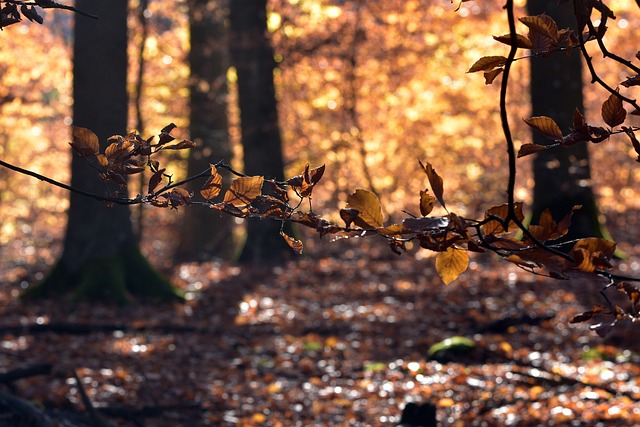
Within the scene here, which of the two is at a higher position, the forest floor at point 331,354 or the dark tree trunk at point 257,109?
the dark tree trunk at point 257,109

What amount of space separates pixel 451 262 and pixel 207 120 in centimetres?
1561

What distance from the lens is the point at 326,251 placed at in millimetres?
15547

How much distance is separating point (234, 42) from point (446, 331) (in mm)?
7681

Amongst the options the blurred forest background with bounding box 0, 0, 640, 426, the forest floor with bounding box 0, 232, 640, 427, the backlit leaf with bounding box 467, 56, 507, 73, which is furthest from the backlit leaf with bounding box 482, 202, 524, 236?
the blurred forest background with bounding box 0, 0, 640, 426

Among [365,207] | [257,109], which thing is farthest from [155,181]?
[257,109]

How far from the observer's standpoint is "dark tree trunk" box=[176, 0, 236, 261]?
17.1 metres

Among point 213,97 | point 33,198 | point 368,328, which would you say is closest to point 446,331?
point 368,328

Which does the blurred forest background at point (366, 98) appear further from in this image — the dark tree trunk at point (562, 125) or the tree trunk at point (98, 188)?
the tree trunk at point (98, 188)

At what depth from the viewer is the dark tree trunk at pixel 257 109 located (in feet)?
49.0

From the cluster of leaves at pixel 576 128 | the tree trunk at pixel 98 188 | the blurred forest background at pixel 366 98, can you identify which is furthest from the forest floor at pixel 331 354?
the blurred forest background at pixel 366 98

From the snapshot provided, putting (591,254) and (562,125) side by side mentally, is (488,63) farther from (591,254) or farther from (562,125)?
(562,125)

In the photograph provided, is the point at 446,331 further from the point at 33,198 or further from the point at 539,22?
the point at 33,198

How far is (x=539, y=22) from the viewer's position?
2.16 metres

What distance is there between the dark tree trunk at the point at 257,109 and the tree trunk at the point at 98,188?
3.67 metres
